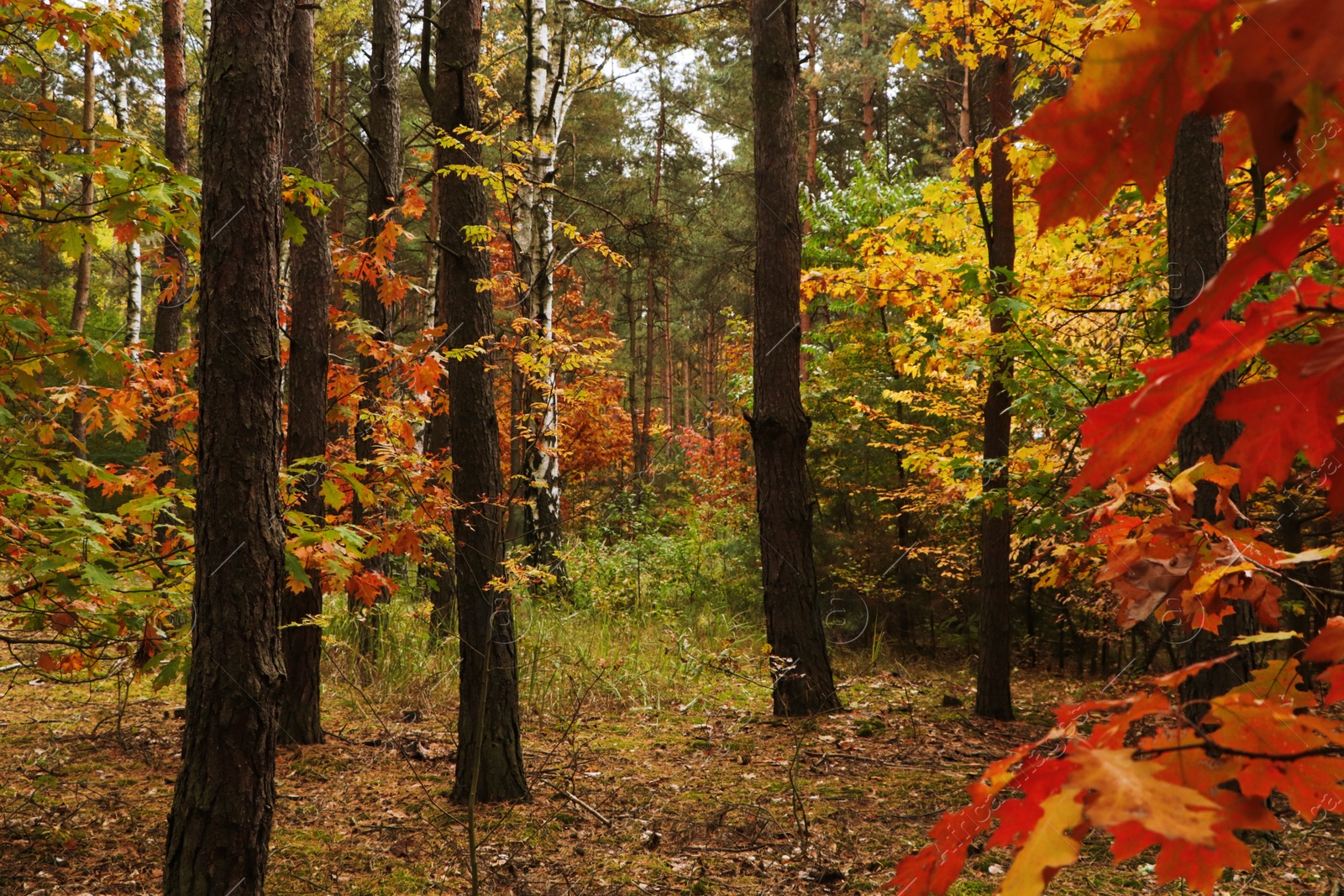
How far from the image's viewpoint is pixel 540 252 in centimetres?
941

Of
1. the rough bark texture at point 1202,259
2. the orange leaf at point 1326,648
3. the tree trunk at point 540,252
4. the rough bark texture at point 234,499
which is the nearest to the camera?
the orange leaf at point 1326,648

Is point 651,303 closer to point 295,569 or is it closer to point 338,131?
point 338,131

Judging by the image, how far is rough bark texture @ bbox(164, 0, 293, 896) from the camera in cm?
242

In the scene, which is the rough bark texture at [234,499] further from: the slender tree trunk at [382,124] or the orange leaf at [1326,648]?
the slender tree trunk at [382,124]

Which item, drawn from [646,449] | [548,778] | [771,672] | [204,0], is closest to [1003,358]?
[771,672]

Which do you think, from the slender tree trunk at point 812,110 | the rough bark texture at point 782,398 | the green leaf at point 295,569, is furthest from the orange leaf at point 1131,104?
the slender tree trunk at point 812,110

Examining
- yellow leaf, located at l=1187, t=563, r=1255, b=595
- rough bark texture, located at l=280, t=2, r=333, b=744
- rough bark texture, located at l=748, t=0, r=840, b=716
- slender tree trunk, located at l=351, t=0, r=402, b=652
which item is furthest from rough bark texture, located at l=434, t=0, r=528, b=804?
yellow leaf, located at l=1187, t=563, r=1255, b=595

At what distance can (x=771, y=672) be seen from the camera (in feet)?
16.2

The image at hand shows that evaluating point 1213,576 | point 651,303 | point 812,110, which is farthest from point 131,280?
point 1213,576

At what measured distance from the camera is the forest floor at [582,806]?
10.2 ft

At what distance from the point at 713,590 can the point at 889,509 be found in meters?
2.40

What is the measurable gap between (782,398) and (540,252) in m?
5.14

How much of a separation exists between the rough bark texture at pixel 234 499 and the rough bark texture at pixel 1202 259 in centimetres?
352

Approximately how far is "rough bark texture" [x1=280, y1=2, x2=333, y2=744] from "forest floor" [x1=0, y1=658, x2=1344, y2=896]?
13.5 inches
